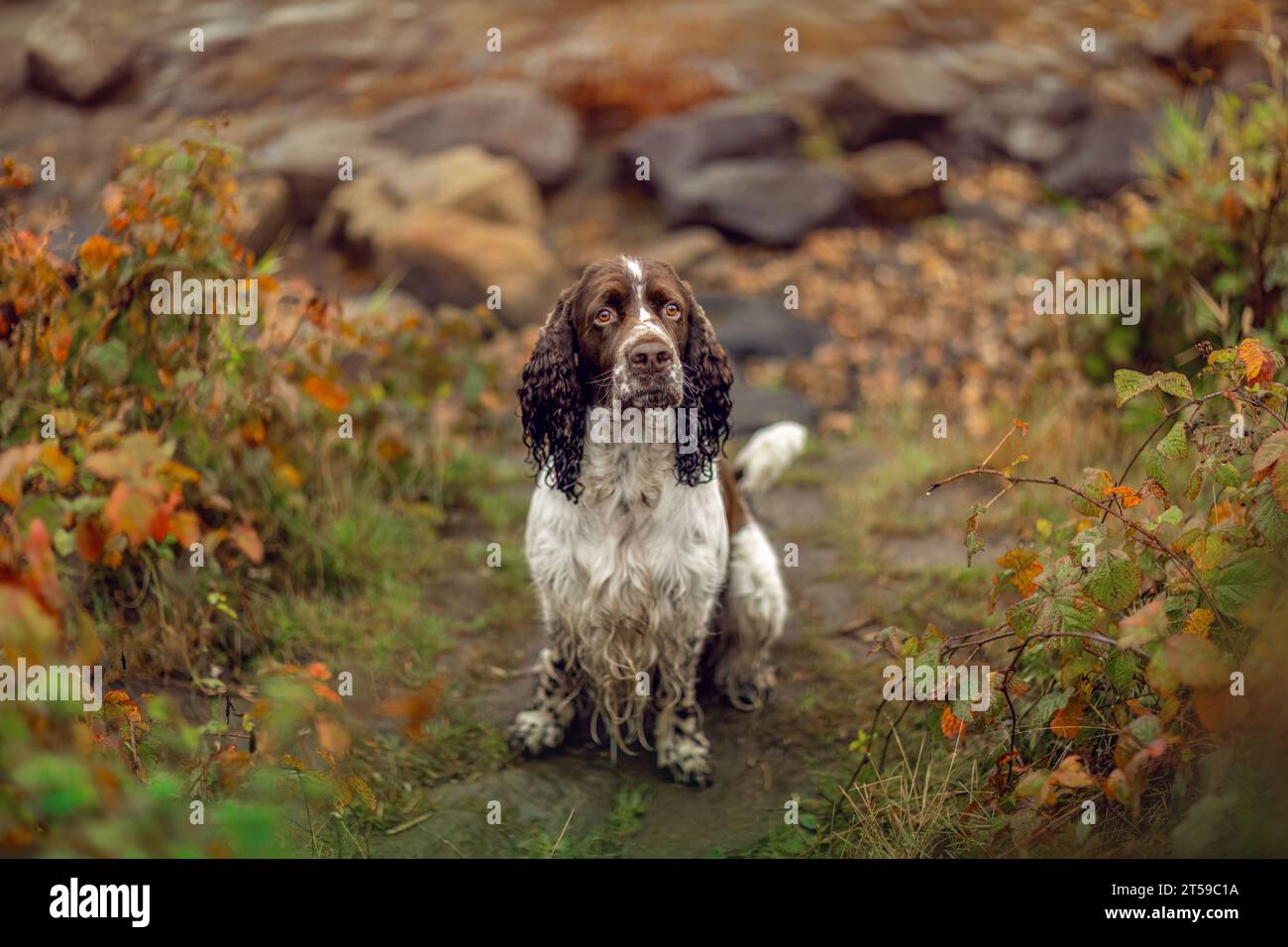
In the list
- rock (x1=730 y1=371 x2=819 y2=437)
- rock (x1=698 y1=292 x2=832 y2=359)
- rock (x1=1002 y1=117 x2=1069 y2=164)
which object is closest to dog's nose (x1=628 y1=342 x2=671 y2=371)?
rock (x1=730 y1=371 x2=819 y2=437)

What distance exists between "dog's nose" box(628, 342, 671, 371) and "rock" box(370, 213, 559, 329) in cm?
469

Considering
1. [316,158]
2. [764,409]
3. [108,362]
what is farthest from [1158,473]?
[316,158]

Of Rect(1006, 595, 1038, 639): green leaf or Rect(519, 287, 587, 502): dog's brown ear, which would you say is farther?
Rect(519, 287, 587, 502): dog's brown ear

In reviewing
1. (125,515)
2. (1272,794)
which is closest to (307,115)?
(125,515)

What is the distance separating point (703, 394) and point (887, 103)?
7.39 m

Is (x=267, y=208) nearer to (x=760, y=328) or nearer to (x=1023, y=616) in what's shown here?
(x=760, y=328)

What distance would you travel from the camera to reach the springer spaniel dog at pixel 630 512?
340cm

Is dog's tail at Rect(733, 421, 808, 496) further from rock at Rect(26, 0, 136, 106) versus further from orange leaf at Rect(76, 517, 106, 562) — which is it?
rock at Rect(26, 0, 136, 106)

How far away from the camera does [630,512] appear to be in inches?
139

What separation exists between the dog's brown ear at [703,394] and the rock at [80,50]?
7.90 metres

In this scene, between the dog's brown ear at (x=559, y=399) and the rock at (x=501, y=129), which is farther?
the rock at (x=501, y=129)

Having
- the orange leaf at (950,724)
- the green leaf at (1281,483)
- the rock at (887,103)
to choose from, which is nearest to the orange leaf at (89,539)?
Result: the orange leaf at (950,724)

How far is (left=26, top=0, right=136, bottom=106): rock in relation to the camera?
915cm

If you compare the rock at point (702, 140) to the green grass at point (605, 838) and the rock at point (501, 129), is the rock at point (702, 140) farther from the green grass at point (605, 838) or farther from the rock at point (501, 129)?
the green grass at point (605, 838)
